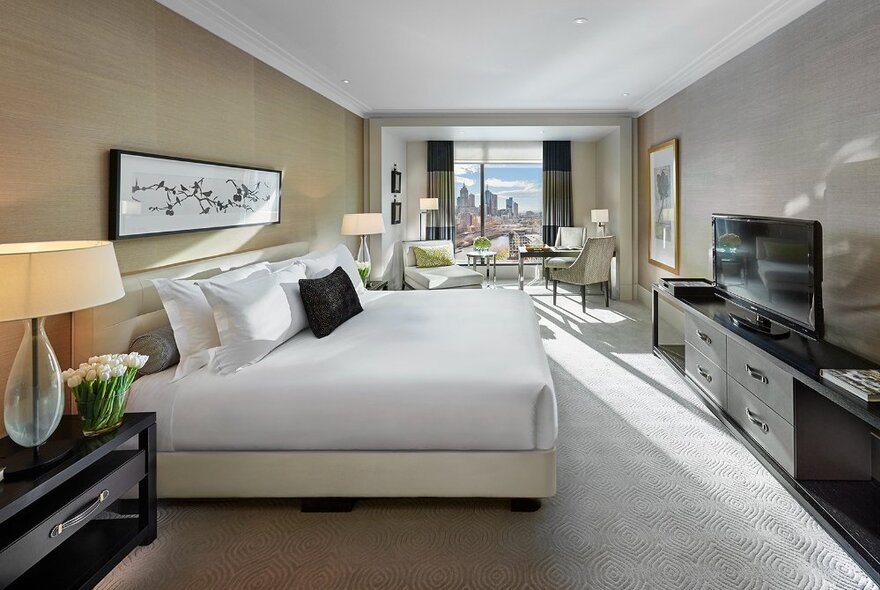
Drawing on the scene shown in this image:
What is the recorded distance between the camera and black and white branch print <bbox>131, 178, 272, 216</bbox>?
274cm

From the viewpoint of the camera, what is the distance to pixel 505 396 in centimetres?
202

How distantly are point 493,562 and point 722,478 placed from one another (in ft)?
4.24

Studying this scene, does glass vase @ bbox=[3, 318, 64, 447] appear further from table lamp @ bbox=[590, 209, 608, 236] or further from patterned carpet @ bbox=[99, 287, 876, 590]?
table lamp @ bbox=[590, 209, 608, 236]

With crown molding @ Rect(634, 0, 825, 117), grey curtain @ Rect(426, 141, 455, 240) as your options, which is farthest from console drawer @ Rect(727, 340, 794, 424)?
grey curtain @ Rect(426, 141, 455, 240)

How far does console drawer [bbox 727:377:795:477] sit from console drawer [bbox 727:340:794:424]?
1.4 inches

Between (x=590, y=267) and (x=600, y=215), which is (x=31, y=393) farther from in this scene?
(x=600, y=215)

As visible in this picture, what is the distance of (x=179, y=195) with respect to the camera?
2889mm

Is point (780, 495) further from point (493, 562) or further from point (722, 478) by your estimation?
point (493, 562)

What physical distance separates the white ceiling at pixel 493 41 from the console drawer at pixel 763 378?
2087mm

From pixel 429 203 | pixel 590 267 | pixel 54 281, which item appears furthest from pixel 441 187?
pixel 54 281

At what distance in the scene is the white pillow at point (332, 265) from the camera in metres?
3.50

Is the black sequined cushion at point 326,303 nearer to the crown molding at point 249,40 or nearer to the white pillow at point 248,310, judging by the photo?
the white pillow at point 248,310

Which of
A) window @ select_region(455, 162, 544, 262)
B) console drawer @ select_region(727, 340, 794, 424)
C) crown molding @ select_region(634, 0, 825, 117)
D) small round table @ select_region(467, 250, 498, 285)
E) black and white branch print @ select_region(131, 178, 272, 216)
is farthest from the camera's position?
window @ select_region(455, 162, 544, 262)

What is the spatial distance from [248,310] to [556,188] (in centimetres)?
687
